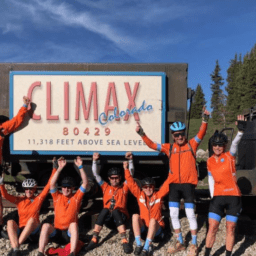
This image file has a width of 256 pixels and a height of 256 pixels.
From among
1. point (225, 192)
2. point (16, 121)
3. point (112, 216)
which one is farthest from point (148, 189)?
point (16, 121)

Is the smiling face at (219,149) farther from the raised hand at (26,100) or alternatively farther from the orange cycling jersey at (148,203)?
the raised hand at (26,100)

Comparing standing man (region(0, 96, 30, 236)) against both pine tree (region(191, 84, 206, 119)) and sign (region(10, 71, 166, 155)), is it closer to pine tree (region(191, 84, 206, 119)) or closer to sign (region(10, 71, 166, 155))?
sign (region(10, 71, 166, 155))

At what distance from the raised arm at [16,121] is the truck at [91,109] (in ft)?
0.48

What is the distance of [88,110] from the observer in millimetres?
5496

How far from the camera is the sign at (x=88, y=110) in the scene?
5.48 m

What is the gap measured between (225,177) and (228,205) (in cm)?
43

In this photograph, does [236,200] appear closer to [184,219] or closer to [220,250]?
[220,250]

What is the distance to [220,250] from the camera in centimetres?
447

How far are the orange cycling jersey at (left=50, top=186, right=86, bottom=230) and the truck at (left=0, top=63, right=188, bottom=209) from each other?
1161 millimetres

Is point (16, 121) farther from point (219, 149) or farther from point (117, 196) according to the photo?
point (219, 149)

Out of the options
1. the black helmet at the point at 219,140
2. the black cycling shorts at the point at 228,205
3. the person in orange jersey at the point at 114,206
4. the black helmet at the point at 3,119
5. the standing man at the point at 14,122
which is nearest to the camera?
the black cycling shorts at the point at 228,205

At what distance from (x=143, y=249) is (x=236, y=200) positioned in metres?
1.63

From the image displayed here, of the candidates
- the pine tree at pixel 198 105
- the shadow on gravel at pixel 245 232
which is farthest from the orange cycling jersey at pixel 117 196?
the pine tree at pixel 198 105

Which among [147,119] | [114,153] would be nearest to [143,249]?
[114,153]
